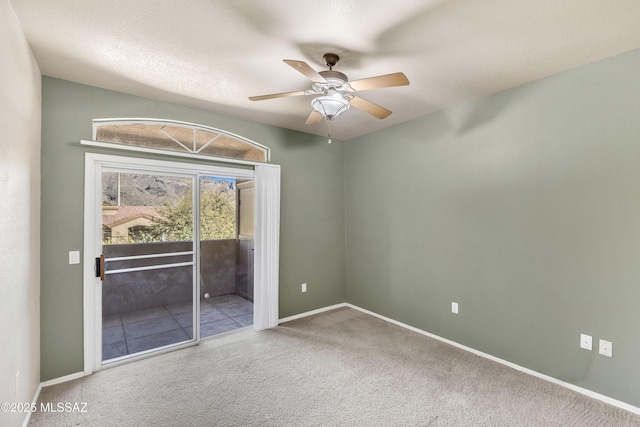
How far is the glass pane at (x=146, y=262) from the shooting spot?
306 centimetres

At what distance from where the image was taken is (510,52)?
232cm

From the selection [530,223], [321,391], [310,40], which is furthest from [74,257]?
[530,223]

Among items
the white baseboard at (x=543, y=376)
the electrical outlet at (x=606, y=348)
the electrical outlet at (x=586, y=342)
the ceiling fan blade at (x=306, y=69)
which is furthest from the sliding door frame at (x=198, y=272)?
the electrical outlet at (x=606, y=348)

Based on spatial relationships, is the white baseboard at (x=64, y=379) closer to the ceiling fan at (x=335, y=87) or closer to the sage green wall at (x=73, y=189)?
the sage green wall at (x=73, y=189)

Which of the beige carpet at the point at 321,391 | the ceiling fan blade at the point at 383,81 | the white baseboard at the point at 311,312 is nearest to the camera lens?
the ceiling fan blade at the point at 383,81

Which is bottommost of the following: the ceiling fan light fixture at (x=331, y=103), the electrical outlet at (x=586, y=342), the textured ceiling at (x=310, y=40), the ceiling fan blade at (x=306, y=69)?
the electrical outlet at (x=586, y=342)

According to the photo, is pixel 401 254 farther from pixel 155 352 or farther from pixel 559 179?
pixel 155 352

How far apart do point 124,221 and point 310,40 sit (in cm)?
258

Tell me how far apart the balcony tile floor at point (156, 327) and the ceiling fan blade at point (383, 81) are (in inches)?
120

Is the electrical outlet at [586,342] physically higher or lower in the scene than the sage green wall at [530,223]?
lower

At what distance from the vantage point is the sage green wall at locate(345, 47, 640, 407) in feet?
7.79

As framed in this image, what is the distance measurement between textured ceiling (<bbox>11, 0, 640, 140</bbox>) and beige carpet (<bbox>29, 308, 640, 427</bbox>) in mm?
2785

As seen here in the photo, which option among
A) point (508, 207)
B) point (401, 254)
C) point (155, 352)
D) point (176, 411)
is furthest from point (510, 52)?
point (155, 352)

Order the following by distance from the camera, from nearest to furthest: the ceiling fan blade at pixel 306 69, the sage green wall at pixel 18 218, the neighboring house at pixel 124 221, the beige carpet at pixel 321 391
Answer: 1. the sage green wall at pixel 18 218
2. the ceiling fan blade at pixel 306 69
3. the beige carpet at pixel 321 391
4. the neighboring house at pixel 124 221
